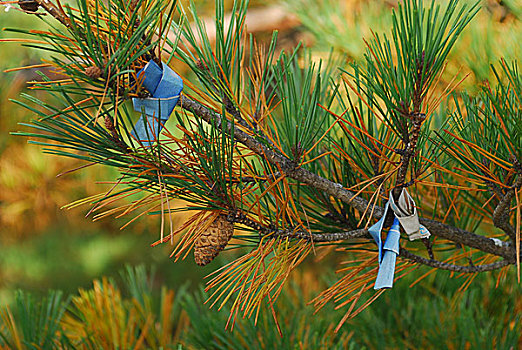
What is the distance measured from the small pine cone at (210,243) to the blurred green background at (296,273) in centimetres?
8

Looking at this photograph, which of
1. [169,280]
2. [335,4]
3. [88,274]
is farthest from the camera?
[169,280]

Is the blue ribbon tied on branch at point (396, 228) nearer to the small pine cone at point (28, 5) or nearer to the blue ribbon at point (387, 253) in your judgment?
the blue ribbon at point (387, 253)

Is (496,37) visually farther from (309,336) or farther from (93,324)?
(93,324)

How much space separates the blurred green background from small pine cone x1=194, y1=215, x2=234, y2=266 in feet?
0.27

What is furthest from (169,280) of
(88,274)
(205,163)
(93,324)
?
(205,163)

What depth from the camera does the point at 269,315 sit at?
17.5 inches

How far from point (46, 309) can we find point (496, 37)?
0.47 meters

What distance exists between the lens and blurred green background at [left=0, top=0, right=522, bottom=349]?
0.44m

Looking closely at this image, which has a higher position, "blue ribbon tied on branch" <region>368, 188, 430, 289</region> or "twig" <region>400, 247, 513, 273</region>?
"blue ribbon tied on branch" <region>368, 188, 430, 289</region>

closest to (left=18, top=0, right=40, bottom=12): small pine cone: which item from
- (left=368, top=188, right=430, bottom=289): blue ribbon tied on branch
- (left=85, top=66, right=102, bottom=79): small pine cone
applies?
(left=85, top=66, right=102, bottom=79): small pine cone

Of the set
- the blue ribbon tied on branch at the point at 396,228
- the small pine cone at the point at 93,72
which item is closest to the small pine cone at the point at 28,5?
the small pine cone at the point at 93,72

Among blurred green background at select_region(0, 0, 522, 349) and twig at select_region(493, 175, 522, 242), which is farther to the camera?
blurred green background at select_region(0, 0, 522, 349)

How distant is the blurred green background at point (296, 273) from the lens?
0.44 metres

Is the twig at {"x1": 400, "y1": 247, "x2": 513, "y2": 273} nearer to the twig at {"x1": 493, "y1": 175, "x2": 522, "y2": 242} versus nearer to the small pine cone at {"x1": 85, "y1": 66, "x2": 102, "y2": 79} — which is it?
the twig at {"x1": 493, "y1": 175, "x2": 522, "y2": 242}
